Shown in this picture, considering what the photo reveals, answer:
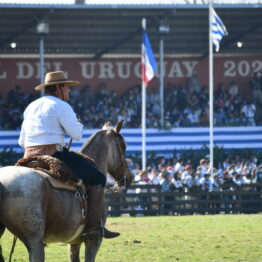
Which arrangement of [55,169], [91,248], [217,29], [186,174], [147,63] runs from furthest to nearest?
[147,63], [217,29], [186,174], [91,248], [55,169]

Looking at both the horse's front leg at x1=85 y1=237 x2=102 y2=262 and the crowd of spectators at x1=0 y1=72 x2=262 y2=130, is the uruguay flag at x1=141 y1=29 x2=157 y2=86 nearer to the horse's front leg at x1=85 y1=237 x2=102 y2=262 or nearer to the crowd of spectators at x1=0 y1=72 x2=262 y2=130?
the crowd of spectators at x1=0 y1=72 x2=262 y2=130

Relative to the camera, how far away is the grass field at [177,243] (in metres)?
13.6

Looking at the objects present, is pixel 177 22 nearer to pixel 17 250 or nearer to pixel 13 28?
pixel 13 28

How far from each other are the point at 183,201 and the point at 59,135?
655 inches

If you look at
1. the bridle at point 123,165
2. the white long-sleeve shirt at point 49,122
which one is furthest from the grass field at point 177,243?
the white long-sleeve shirt at point 49,122

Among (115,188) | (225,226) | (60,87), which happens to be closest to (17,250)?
(115,188)

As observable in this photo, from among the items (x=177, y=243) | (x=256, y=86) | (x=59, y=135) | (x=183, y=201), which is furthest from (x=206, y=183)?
(x=59, y=135)

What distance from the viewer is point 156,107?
3394 centimetres

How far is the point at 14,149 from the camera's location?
104 feet

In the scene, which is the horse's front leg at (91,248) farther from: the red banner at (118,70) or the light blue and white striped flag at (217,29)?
the red banner at (118,70)

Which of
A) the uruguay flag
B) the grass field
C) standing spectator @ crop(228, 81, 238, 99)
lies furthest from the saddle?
standing spectator @ crop(228, 81, 238, 99)

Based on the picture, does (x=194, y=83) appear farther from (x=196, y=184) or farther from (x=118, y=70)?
(x=196, y=184)

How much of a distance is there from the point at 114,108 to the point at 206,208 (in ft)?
25.8

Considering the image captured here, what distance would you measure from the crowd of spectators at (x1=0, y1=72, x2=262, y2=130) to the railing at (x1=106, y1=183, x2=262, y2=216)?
634 cm
